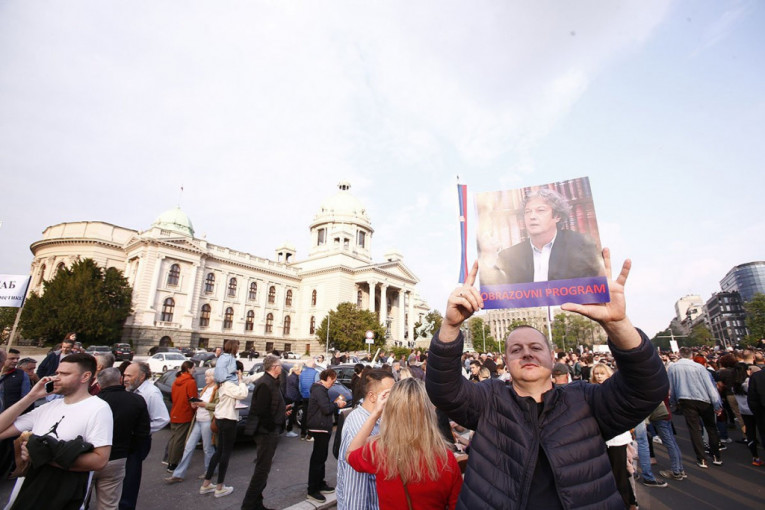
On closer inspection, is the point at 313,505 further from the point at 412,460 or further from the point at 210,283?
the point at 210,283

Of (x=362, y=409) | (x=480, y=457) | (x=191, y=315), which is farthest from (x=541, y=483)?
(x=191, y=315)

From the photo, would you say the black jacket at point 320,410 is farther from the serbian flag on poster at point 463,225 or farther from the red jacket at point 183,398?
the serbian flag on poster at point 463,225

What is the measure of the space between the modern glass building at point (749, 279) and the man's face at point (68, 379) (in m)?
143

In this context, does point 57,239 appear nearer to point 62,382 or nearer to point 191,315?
point 191,315

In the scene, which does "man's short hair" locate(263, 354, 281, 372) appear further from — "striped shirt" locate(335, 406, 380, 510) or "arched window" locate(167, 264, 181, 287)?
"arched window" locate(167, 264, 181, 287)

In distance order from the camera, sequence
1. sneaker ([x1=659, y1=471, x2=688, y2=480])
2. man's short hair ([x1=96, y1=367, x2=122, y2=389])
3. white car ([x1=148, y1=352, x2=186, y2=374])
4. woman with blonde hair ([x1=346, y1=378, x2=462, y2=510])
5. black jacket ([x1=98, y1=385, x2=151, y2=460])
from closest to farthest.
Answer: woman with blonde hair ([x1=346, y1=378, x2=462, y2=510]) → black jacket ([x1=98, y1=385, x2=151, y2=460]) → man's short hair ([x1=96, y1=367, x2=122, y2=389]) → sneaker ([x1=659, y1=471, x2=688, y2=480]) → white car ([x1=148, y1=352, x2=186, y2=374])

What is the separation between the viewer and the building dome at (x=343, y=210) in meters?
64.8

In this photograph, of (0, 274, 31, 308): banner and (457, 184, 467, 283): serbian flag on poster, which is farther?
(0, 274, 31, 308): banner

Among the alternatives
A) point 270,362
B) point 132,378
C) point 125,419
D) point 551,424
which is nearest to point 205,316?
point 132,378

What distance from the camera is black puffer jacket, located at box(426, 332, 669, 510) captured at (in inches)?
77.6

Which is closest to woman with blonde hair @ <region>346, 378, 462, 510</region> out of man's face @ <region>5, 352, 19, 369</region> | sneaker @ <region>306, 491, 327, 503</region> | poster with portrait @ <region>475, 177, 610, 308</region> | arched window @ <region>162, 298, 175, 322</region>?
poster with portrait @ <region>475, 177, 610, 308</region>

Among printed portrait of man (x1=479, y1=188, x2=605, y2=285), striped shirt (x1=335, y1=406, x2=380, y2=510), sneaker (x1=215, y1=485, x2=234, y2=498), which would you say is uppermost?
printed portrait of man (x1=479, y1=188, x2=605, y2=285)

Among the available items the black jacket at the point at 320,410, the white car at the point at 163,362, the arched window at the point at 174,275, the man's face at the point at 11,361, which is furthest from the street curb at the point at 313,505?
the arched window at the point at 174,275

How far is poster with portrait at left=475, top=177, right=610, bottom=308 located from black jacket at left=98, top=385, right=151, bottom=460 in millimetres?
4541
